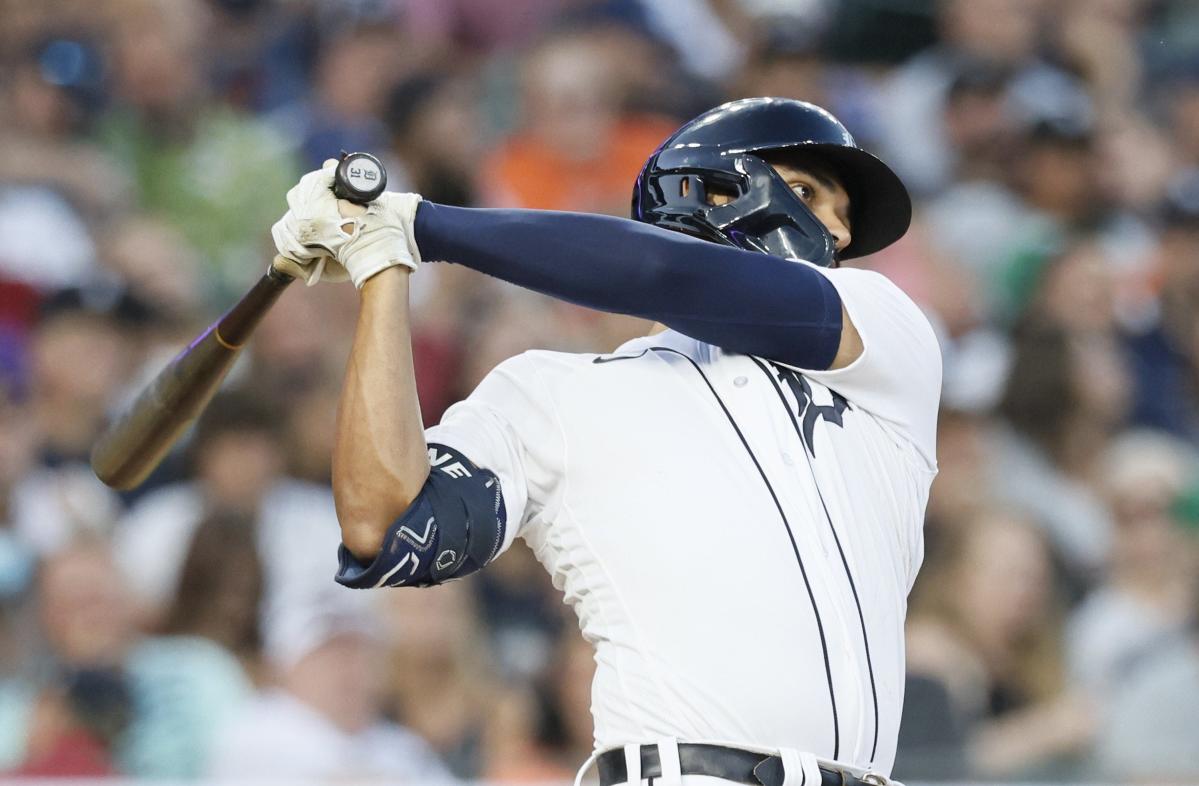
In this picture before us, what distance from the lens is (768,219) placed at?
280cm

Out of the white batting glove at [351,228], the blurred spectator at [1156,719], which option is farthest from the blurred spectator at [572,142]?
the white batting glove at [351,228]

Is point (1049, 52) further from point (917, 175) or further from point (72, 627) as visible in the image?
point (72, 627)

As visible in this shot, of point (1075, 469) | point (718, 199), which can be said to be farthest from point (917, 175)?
point (718, 199)

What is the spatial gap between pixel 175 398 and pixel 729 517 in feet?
3.45

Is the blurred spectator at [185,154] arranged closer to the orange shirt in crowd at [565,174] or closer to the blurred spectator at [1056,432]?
the orange shirt in crowd at [565,174]

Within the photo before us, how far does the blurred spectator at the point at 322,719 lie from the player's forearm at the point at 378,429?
294cm

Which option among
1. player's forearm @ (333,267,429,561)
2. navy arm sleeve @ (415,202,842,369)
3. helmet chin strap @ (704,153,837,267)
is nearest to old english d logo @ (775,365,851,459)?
navy arm sleeve @ (415,202,842,369)

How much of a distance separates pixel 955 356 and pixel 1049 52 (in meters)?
1.95

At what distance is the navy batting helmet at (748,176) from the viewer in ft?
9.18

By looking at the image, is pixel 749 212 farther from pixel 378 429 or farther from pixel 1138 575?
pixel 1138 575

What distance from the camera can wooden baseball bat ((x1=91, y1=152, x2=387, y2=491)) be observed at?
8.93ft

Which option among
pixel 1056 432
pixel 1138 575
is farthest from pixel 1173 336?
pixel 1138 575

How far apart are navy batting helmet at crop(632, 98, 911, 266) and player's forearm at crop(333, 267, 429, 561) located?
61cm

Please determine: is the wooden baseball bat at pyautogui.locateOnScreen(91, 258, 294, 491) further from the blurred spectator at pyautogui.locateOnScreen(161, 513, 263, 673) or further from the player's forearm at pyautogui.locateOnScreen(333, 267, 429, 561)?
the blurred spectator at pyautogui.locateOnScreen(161, 513, 263, 673)
